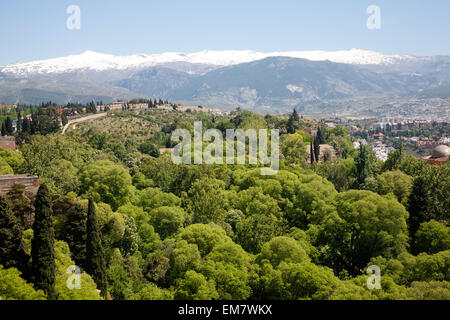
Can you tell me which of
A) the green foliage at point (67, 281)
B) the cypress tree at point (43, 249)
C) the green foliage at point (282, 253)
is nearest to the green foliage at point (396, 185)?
the green foliage at point (282, 253)

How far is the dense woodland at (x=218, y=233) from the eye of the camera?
2627 cm

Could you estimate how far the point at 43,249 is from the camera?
84.0 feet

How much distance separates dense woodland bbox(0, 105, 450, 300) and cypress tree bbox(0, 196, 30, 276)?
2.7 inches

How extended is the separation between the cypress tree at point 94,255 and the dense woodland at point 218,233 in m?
0.07

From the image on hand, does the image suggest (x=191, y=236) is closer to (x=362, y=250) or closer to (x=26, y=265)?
(x=26, y=265)

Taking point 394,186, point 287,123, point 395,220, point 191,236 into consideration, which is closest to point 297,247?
point 191,236

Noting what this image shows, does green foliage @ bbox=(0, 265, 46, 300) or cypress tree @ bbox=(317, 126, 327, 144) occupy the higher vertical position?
cypress tree @ bbox=(317, 126, 327, 144)

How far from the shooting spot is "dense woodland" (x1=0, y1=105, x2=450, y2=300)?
86.2 feet

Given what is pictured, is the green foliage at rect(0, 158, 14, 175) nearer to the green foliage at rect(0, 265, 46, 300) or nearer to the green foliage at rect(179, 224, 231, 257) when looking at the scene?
the green foliage at rect(179, 224, 231, 257)

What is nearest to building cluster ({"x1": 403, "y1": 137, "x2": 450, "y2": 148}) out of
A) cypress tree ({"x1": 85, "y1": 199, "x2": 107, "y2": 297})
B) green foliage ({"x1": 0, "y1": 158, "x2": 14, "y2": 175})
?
green foliage ({"x1": 0, "y1": 158, "x2": 14, "y2": 175})

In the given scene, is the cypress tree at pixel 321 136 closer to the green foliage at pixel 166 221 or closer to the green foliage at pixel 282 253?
the green foliage at pixel 166 221

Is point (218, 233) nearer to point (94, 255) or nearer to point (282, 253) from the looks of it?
point (282, 253)

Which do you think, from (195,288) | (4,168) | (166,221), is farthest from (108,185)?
(195,288)
